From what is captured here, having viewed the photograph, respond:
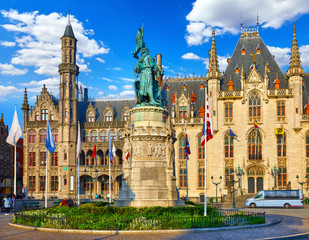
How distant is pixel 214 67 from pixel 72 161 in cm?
2849

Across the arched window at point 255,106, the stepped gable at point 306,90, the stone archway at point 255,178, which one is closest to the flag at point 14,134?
the stone archway at point 255,178

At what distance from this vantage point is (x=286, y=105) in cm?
6072

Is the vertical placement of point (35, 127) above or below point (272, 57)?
below

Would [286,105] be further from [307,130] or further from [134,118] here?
[134,118]

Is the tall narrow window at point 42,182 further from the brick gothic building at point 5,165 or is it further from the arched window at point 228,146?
the arched window at point 228,146

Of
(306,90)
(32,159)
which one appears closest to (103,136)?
(32,159)

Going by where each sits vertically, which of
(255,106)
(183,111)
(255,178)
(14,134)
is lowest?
(255,178)

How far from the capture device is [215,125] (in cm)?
6194

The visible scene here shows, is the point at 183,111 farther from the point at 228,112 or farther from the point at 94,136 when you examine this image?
the point at 94,136

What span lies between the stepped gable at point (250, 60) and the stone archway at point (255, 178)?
13163 mm

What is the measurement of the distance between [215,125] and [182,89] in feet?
35.1

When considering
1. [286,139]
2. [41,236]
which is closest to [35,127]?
[286,139]

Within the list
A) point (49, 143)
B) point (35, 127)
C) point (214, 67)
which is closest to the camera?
point (49, 143)

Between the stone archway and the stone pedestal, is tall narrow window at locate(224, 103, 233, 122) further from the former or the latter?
the stone pedestal
